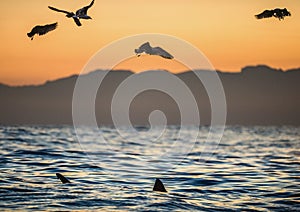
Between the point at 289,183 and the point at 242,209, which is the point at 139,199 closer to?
the point at 242,209

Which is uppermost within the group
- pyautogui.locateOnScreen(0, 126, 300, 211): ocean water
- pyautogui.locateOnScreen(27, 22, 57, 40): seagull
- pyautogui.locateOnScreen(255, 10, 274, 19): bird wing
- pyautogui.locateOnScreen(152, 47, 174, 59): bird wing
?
pyautogui.locateOnScreen(255, 10, 274, 19): bird wing

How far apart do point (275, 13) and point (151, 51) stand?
6.22m

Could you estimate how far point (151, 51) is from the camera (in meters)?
22.5

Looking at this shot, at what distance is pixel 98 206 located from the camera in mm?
19266

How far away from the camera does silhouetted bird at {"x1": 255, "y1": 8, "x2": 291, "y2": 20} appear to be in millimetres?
23808

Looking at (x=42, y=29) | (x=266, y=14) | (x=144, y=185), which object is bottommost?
(x=144, y=185)

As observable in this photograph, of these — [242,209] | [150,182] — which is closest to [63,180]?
[150,182]

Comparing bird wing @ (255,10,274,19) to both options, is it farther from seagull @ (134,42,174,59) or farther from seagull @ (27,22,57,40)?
seagull @ (27,22,57,40)

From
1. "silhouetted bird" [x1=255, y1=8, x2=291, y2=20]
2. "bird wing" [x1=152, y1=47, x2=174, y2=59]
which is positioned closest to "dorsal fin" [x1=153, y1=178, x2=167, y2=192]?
"bird wing" [x1=152, y1=47, x2=174, y2=59]

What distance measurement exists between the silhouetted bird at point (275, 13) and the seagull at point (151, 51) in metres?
4.74

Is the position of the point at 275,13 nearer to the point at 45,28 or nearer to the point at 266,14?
Result: the point at 266,14

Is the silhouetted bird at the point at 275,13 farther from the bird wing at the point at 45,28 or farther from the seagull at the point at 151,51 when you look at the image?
the bird wing at the point at 45,28

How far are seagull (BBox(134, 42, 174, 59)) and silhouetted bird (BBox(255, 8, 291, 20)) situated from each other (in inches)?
187

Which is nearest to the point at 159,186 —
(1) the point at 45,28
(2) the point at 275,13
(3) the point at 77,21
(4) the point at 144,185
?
(4) the point at 144,185
